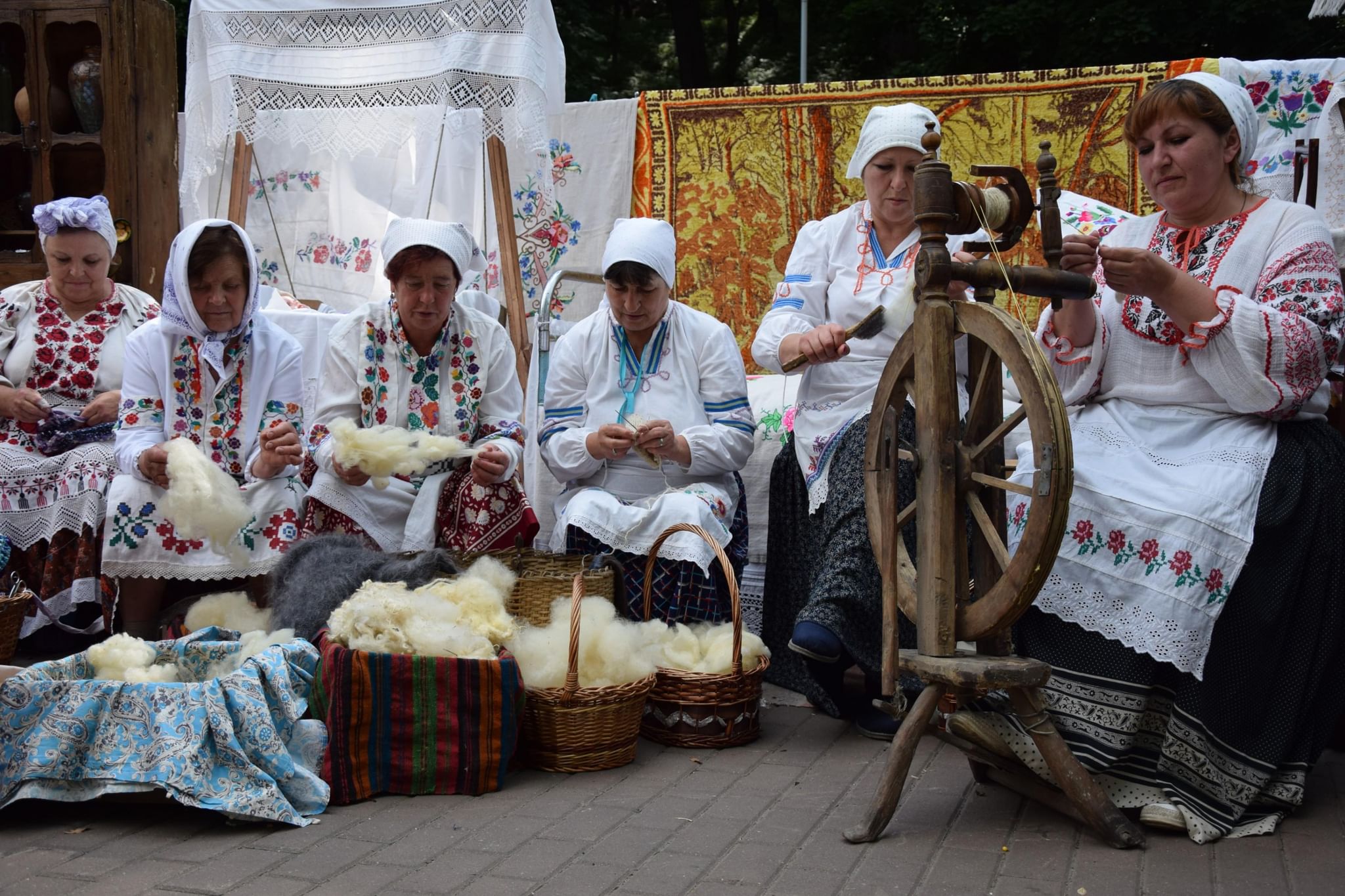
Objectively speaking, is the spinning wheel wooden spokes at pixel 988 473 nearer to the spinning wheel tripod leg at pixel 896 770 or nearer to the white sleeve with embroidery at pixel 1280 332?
the spinning wheel tripod leg at pixel 896 770

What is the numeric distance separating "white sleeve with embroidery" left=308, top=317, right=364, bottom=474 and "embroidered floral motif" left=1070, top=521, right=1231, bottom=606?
2.48 meters

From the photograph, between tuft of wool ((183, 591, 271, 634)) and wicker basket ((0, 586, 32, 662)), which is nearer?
wicker basket ((0, 586, 32, 662))

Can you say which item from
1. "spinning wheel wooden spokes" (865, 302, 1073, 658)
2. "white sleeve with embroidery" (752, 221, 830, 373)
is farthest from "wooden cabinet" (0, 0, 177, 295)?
"spinning wheel wooden spokes" (865, 302, 1073, 658)

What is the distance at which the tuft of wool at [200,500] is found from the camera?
3.88 metres

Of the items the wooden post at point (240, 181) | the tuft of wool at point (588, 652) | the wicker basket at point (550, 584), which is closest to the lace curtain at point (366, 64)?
the wooden post at point (240, 181)

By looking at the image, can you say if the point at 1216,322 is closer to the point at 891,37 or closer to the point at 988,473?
the point at 988,473

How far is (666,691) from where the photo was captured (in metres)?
3.51

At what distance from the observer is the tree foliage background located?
10.6m

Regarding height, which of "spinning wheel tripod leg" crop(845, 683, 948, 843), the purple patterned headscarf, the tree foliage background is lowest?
"spinning wheel tripod leg" crop(845, 683, 948, 843)

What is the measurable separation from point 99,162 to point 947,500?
222 inches

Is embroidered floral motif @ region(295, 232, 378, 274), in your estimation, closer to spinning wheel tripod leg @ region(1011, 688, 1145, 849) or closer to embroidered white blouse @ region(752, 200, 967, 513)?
embroidered white blouse @ region(752, 200, 967, 513)

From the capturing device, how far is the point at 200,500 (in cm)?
388

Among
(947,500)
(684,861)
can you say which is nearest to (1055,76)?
(947,500)

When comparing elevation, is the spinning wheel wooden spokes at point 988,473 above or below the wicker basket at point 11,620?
above
